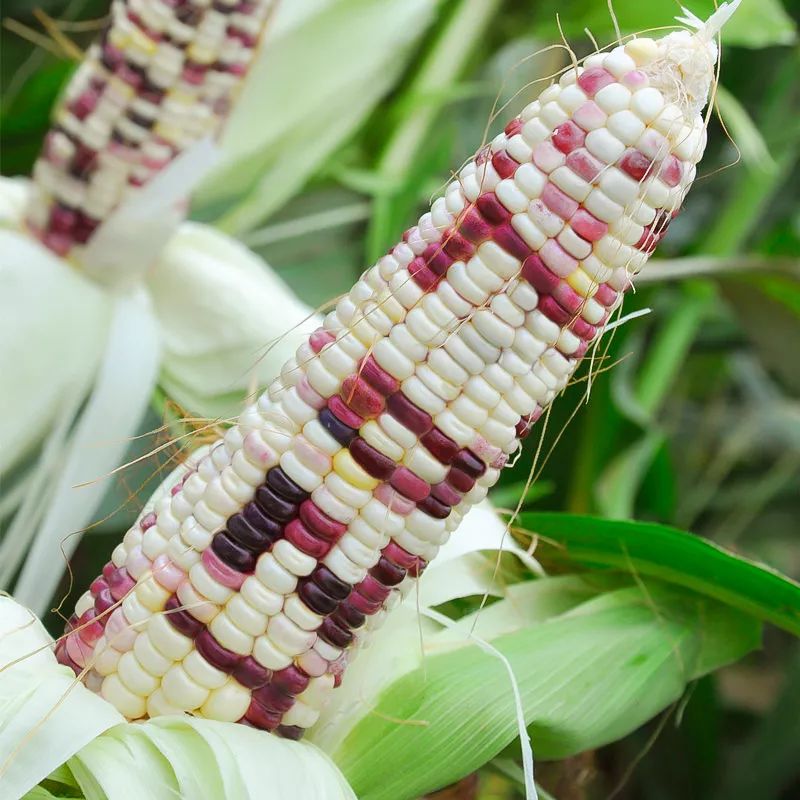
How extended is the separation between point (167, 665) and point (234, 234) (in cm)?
50

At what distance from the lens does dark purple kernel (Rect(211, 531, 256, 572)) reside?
321 millimetres

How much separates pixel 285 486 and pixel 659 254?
2.36 ft

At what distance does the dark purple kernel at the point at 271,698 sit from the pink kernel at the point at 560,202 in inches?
7.3

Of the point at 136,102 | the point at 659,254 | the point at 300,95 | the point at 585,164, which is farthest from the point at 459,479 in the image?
the point at 659,254

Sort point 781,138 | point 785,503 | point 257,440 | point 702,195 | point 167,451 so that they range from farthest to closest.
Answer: point 785,503, point 702,195, point 781,138, point 167,451, point 257,440

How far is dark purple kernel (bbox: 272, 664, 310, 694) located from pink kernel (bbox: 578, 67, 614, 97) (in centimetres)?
21

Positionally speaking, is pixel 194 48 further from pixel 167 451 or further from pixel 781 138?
pixel 781 138

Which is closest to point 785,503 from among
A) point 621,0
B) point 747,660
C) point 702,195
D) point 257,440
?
point 747,660

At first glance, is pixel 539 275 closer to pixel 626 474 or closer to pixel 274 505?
pixel 274 505

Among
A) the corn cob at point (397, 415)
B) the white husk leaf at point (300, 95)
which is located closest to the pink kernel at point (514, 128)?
the corn cob at point (397, 415)

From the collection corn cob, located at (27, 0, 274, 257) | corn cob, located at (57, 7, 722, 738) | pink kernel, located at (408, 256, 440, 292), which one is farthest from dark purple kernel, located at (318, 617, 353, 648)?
corn cob, located at (27, 0, 274, 257)

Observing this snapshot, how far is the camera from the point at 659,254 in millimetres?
950

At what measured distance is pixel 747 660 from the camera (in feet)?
3.59

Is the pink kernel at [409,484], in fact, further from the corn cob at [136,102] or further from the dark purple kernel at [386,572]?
the corn cob at [136,102]
